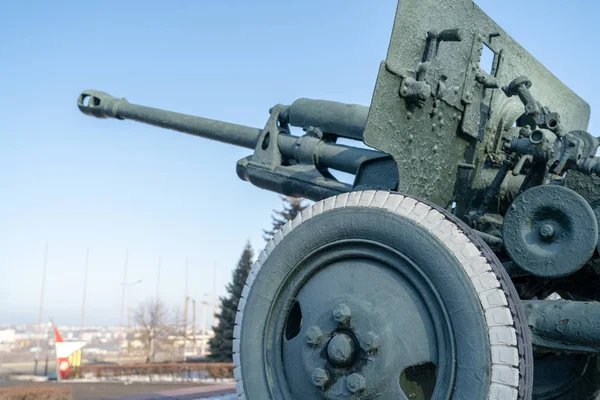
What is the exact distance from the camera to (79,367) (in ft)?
85.0

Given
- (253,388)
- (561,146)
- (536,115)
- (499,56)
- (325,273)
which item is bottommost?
(253,388)

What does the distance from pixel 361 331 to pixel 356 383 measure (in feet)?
0.69

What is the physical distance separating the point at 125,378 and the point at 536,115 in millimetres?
23862

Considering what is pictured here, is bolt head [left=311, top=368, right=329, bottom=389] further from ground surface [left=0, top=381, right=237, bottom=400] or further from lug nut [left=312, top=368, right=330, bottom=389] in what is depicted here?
ground surface [left=0, top=381, right=237, bottom=400]

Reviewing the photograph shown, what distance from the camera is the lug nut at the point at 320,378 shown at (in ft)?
9.35

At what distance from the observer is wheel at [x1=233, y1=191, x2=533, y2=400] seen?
8.50ft

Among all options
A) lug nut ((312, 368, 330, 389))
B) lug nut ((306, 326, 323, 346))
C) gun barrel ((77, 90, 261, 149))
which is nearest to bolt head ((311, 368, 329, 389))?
lug nut ((312, 368, 330, 389))

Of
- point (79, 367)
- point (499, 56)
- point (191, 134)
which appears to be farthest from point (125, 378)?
point (499, 56)

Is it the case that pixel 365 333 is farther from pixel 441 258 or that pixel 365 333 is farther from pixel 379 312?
pixel 441 258

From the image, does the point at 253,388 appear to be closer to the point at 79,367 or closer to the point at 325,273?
the point at 325,273

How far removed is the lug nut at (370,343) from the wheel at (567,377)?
1.96 metres

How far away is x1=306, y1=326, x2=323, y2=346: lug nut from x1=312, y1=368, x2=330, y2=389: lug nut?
0.11m

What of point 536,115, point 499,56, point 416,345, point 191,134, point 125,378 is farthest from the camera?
point 125,378

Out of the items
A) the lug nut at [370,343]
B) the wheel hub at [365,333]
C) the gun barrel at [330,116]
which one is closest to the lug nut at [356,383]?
the wheel hub at [365,333]
